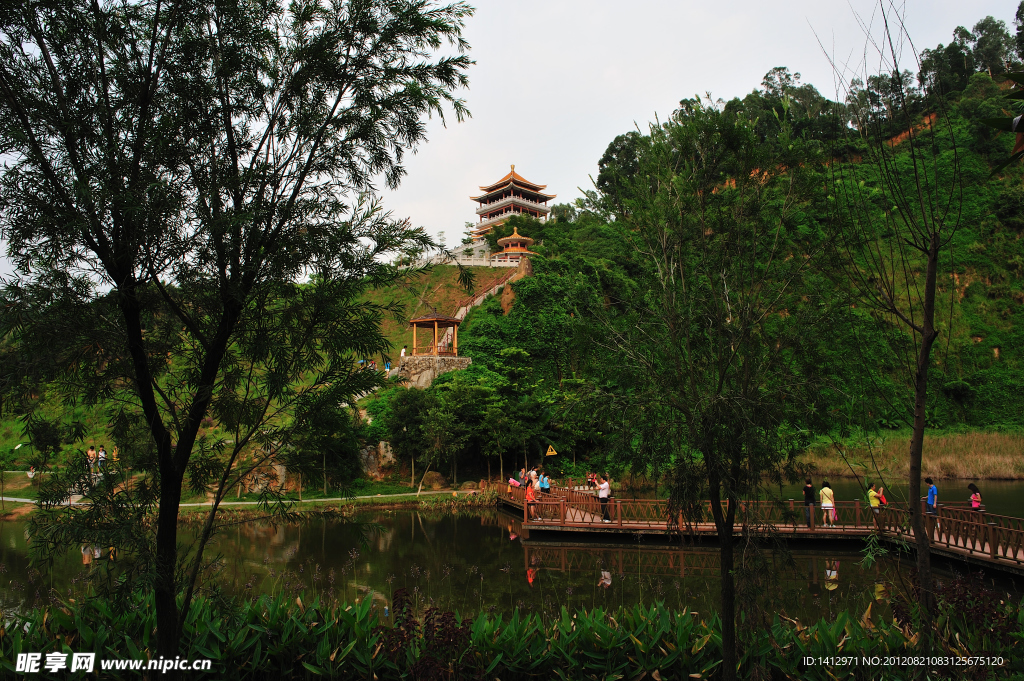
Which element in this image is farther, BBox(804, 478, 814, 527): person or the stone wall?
the stone wall

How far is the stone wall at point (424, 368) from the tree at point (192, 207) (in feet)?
70.1

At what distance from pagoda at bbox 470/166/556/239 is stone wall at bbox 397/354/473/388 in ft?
107

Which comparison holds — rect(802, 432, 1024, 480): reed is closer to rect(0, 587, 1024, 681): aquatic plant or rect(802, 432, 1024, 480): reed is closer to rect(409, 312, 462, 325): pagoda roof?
rect(409, 312, 462, 325): pagoda roof

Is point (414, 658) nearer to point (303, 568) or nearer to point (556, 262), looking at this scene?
point (303, 568)

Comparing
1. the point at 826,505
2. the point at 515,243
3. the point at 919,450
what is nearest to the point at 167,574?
the point at 919,450

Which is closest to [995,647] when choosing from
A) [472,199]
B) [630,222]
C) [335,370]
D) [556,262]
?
[630,222]

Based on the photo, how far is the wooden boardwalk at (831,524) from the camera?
1043cm

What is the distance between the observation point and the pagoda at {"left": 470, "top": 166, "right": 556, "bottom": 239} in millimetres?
59750

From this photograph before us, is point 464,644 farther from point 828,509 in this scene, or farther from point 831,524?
point 831,524

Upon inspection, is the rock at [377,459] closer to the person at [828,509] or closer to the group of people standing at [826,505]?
the group of people standing at [826,505]

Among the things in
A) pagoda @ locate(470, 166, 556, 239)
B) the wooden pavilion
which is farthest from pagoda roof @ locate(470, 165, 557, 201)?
the wooden pavilion

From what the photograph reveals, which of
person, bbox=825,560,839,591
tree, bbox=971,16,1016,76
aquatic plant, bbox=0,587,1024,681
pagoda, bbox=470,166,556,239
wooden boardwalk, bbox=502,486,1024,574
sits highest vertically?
tree, bbox=971,16,1016,76

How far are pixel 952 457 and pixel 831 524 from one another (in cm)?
1319

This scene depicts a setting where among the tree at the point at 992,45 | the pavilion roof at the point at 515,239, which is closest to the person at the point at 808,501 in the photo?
the pavilion roof at the point at 515,239
